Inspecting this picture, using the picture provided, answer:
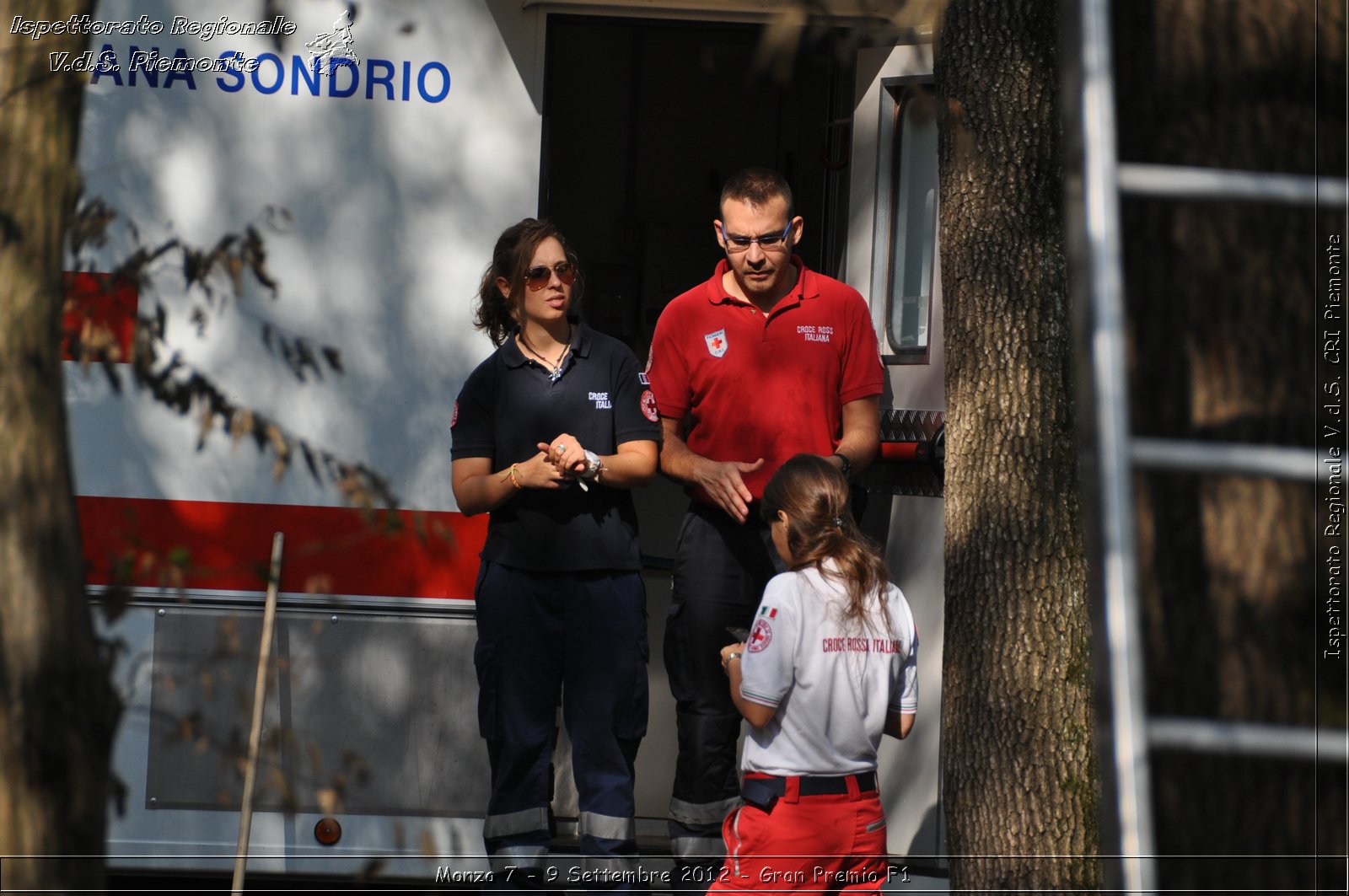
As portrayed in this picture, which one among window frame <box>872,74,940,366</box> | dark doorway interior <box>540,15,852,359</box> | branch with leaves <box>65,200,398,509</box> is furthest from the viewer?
dark doorway interior <box>540,15,852,359</box>

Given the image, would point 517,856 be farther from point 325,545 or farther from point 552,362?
point 552,362

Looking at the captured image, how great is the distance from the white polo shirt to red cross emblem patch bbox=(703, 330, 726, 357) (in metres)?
1.07

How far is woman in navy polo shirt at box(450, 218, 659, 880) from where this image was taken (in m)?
3.72

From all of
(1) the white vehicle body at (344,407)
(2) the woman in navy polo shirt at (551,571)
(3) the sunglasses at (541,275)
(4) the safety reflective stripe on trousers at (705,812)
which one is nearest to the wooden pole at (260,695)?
(1) the white vehicle body at (344,407)

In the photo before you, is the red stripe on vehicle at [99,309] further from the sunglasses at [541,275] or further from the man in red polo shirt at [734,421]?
the man in red polo shirt at [734,421]

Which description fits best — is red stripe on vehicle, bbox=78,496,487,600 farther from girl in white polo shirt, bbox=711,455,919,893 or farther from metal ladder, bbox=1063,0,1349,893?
metal ladder, bbox=1063,0,1349,893

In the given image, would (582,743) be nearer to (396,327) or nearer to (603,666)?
(603,666)

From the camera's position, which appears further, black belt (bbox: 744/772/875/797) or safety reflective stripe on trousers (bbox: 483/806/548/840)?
safety reflective stripe on trousers (bbox: 483/806/548/840)

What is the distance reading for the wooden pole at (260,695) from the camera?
376cm

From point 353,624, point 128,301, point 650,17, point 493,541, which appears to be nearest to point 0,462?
point 128,301

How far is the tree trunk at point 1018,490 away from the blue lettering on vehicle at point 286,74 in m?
1.79

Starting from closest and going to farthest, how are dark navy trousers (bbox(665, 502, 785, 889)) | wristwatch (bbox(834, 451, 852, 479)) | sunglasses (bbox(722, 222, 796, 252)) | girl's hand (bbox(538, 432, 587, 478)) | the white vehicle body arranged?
girl's hand (bbox(538, 432, 587, 478)), wristwatch (bbox(834, 451, 852, 479)), dark navy trousers (bbox(665, 502, 785, 889)), sunglasses (bbox(722, 222, 796, 252)), the white vehicle body

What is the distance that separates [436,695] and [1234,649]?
9.44ft

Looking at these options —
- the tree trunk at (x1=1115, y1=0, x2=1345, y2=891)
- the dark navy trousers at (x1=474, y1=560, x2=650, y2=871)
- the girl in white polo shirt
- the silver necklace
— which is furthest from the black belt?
the tree trunk at (x1=1115, y1=0, x2=1345, y2=891)
